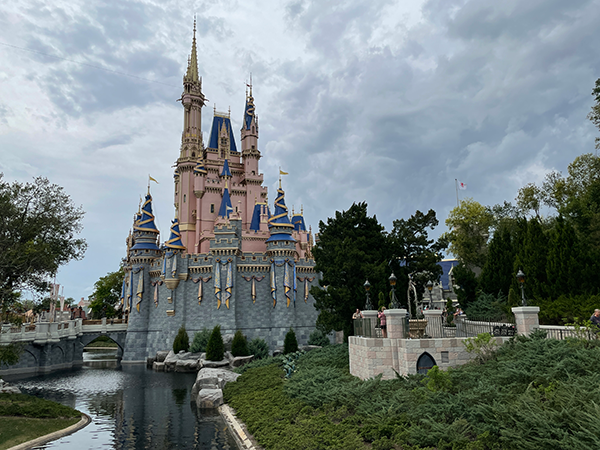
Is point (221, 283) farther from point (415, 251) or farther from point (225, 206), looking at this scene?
point (415, 251)

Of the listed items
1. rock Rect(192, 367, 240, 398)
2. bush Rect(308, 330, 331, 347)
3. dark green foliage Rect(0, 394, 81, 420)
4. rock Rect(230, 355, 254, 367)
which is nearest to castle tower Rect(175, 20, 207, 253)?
bush Rect(308, 330, 331, 347)

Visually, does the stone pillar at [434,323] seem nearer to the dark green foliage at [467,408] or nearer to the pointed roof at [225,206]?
the dark green foliage at [467,408]

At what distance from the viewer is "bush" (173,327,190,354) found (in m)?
40.7

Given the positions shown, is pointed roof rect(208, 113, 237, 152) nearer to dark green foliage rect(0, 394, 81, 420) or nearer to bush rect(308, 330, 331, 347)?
bush rect(308, 330, 331, 347)

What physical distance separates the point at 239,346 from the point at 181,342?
6473 millimetres

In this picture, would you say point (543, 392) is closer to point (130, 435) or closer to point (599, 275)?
point (599, 275)

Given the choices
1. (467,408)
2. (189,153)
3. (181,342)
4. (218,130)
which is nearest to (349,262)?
(467,408)

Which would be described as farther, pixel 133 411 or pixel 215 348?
pixel 215 348

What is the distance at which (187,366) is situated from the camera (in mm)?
38594

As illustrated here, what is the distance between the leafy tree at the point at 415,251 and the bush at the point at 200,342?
65.5ft

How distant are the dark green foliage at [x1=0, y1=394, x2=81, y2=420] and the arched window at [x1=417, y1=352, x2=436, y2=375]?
49.3 ft

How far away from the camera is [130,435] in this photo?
17.7m

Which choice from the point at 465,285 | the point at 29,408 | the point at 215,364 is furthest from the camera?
the point at 215,364

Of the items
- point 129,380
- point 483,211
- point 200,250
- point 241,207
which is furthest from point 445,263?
point 129,380
